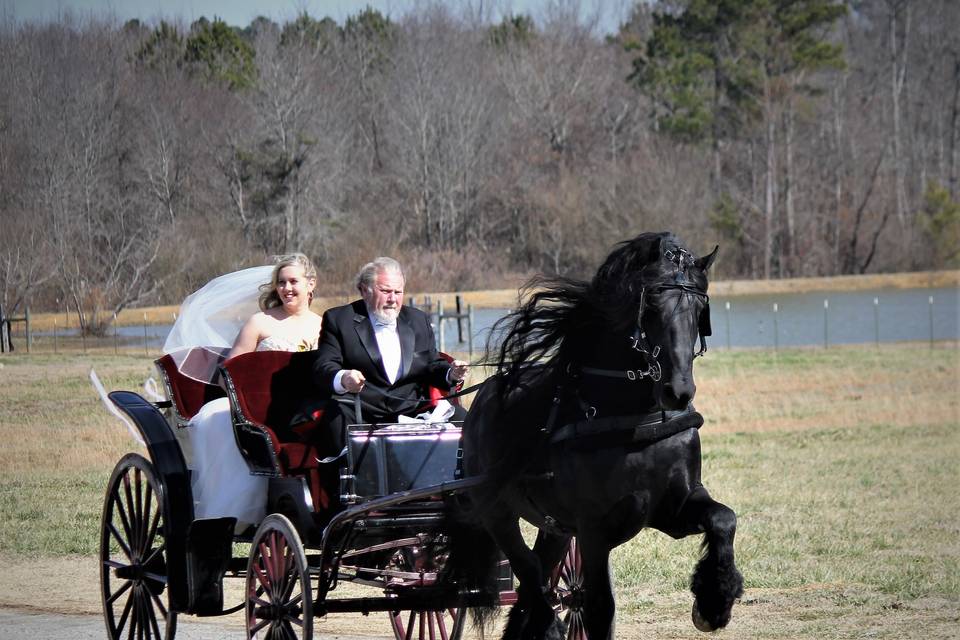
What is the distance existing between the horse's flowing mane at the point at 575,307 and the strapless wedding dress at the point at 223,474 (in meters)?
1.42

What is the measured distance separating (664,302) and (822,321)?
31.0 m

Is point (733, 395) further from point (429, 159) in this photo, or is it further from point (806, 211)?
point (806, 211)

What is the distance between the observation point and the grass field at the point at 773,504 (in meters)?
7.17

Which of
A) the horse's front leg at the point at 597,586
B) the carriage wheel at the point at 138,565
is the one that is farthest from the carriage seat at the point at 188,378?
the horse's front leg at the point at 597,586

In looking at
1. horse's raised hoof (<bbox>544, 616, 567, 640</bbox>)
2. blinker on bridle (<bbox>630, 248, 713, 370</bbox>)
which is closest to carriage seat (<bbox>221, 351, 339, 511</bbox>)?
horse's raised hoof (<bbox>544, 616, 567, 640</bbox>)

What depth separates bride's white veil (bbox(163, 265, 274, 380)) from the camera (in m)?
6.80

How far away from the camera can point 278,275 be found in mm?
6500

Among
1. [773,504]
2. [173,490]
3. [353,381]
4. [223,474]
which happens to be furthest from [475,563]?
[773,504]

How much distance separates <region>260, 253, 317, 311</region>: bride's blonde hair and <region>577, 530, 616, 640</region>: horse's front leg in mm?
2372

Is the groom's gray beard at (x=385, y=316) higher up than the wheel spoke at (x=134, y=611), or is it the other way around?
the groom's gray beard at (x=385, y=316)

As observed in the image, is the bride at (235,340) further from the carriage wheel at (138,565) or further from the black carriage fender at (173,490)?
the carriage wheel at (138,565)

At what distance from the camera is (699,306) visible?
181 inches

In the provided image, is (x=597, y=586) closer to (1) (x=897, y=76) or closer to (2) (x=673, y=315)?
(2) (x=673, y=315)

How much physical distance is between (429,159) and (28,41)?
64.3 feet
